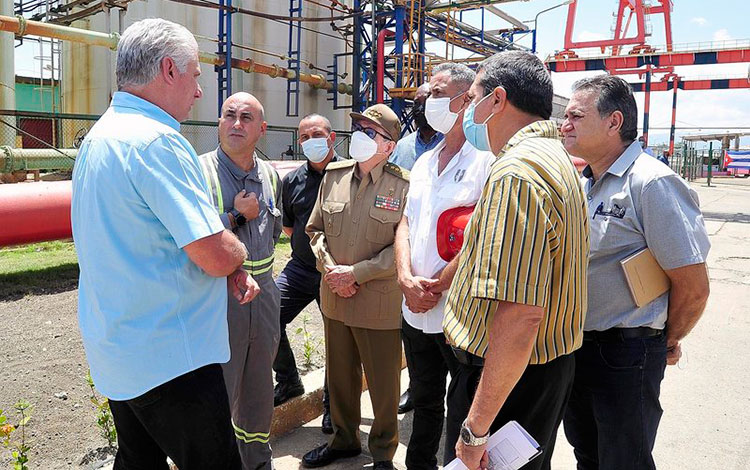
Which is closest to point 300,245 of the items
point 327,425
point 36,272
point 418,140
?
point 327,425

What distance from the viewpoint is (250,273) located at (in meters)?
2.93

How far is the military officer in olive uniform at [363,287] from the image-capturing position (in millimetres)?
3207

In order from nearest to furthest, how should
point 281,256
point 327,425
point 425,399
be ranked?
1. point 425,399
2. point 327,425
3. point 281,256

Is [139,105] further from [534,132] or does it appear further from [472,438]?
[472,438]

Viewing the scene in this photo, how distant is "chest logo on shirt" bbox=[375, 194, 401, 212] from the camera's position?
324 centimetres

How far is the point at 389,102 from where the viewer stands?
18.2 meters

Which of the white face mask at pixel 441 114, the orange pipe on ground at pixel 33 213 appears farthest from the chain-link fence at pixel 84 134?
the white face mask at pixel 441 114

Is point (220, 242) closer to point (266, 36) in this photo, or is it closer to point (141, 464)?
point (141, 464)

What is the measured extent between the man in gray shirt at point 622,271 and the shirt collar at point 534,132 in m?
0.60

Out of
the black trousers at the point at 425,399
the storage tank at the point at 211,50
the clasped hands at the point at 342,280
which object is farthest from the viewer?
the storage tank at the point at 211,50

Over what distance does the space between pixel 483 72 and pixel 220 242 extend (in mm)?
1015

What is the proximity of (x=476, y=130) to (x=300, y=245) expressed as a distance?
209cm

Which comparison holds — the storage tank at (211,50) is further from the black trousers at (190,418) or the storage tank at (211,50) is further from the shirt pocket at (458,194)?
the black trousers at (190,418)

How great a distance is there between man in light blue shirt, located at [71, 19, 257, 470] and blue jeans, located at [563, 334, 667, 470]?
4.59 feet
